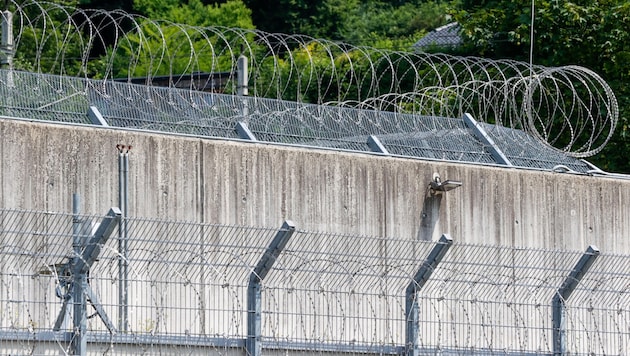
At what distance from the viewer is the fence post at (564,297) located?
10.8 metres

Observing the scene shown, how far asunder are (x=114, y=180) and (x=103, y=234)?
554cm

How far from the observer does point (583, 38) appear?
2717 cm

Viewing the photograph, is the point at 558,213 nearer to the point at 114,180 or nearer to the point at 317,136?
the point at 317,136

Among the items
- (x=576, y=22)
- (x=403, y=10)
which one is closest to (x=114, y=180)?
(x=576, y=22)

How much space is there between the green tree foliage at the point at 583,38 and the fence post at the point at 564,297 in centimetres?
1516

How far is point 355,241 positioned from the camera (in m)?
15.2

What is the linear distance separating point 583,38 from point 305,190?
42.1 feet

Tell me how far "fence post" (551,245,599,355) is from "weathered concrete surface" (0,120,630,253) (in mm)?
4908

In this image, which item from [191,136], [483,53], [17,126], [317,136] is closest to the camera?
[17,126]

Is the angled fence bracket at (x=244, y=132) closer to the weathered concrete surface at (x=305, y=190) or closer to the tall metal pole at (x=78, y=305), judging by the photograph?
the weathered concrete surface at (x=305, y=190)

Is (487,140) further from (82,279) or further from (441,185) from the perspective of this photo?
(82,279)

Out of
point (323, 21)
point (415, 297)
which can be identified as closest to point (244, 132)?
point (415, 297)

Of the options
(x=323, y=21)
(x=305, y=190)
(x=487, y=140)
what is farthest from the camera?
(x=323, y=21)

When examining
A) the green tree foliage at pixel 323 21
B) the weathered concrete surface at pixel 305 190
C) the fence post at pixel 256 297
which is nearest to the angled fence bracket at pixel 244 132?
the weathered concrete surface at pixel 305 190
